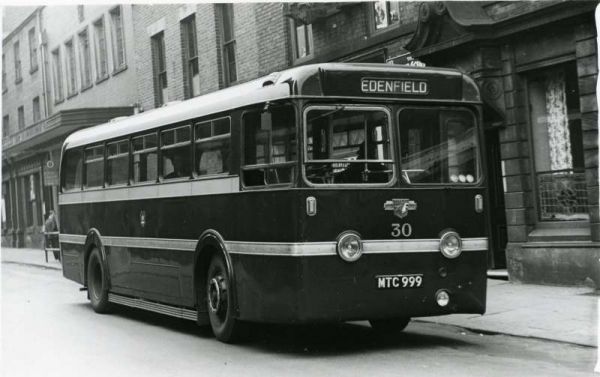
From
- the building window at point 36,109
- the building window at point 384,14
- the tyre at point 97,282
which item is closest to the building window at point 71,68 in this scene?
the building window at point 36,109

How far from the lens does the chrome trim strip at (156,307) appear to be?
10.6m

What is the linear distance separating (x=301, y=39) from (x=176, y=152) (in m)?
10.0

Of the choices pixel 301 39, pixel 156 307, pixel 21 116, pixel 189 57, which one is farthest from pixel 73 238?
pixel 21 116

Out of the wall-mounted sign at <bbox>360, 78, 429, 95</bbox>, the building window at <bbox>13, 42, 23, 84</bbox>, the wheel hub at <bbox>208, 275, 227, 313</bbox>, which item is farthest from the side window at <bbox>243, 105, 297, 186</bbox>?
the building window at <bbox>13, 42, 23, 84</bbox>

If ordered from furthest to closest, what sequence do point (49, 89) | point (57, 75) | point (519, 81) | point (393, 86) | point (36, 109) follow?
point (36, 109), point (49, 89), point (57, 75), point (519, 81), point (393, 86)

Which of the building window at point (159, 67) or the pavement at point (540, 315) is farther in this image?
the building window at point (159, 67)

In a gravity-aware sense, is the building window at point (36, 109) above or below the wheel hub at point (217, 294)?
above

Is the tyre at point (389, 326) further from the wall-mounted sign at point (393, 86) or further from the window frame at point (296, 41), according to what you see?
the window frame at point (296, 41)

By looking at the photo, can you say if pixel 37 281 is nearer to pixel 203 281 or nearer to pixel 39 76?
pixel 203 281

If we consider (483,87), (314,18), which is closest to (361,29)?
(314,18)

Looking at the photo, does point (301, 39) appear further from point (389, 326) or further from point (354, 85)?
point (354, 85)

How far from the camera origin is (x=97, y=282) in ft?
46.1

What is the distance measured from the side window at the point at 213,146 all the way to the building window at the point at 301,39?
32.6 feet

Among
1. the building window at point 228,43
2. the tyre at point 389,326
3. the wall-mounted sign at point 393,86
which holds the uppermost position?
the building window at point 228,43
